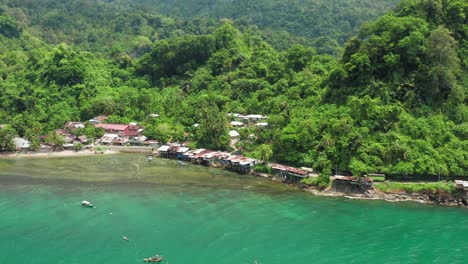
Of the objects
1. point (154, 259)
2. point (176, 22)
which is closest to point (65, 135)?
point (154, 259)

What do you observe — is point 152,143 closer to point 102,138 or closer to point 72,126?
point 102,138

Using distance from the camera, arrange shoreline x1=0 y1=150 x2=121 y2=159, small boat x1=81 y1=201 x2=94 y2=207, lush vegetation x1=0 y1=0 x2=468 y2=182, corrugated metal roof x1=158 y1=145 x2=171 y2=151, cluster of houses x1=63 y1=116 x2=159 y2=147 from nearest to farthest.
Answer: small boat x1=81 y1=201 x2=94 y2=207 < lush vegetation x1=0 y1=0 x2=468 y2=182 < corrugated metal roof x1=158 y1=145 x2=171 y2=151 < shoreline x1=0 y1=150 x2=121 y2=159 < cluster of houses x1=63 y1=116 x2=159 y2=147

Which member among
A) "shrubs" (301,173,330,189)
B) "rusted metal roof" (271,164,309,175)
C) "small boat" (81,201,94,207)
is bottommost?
"small boat" (81,201,94,207)

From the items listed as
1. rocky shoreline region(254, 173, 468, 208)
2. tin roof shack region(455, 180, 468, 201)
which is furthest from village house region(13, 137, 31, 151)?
tin roof shack region(455, 180, 468, 201)

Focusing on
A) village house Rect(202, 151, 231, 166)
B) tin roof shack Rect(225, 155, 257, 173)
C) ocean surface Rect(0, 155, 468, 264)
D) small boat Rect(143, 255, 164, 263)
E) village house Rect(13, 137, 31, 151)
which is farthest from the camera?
village house Rect(13, 137, 31, 151)

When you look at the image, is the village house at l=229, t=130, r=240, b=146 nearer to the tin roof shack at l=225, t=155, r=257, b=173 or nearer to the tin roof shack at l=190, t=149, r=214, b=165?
the tin roof shack at l=190, t=149, r=214, b=165

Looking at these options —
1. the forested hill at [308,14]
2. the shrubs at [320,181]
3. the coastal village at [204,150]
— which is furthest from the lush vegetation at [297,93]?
the forested hill at [308,14]

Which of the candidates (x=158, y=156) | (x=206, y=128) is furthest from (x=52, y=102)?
(x=206, y=128)
